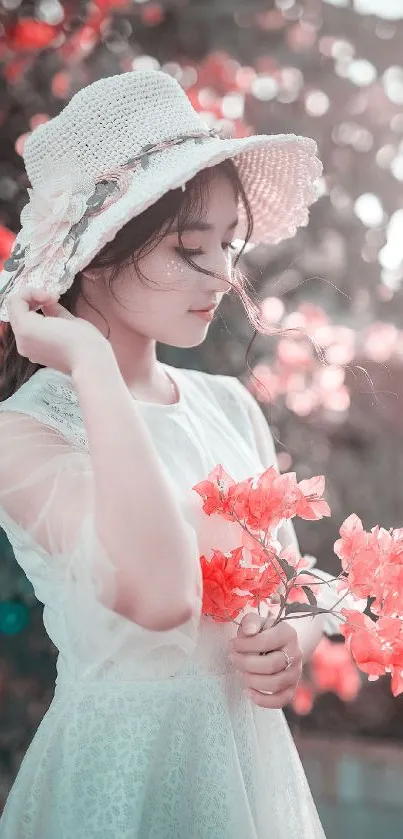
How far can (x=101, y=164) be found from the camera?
1.46 metres

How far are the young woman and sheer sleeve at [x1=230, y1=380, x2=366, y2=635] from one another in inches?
2.4

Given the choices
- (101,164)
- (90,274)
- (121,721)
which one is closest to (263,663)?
(121,721)

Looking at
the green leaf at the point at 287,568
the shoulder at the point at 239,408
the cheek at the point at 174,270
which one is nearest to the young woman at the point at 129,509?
the cheek at the point at 174,270

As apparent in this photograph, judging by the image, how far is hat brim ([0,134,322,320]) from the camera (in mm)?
1374

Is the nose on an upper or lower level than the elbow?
upper

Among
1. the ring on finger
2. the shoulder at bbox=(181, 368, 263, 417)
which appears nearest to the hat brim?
the shoulder at bbox=(181, 368, 263, 417)

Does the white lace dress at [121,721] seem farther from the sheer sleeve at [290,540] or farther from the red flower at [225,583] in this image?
the sheer sleeve at [290,540]

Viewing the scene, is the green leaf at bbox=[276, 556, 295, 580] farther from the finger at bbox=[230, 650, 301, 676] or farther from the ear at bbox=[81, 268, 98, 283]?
the ear at bbox=[81, 268, 98, 283]

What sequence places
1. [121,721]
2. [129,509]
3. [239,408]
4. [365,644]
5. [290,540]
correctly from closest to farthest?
1. [129,509]
2. [365,644]
3. [121,721]
4. [290,540]
5. [239,408]

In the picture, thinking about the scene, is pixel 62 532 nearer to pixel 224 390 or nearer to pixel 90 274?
pixel 90 274

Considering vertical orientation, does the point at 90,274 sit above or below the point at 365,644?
above

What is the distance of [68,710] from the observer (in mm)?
1389

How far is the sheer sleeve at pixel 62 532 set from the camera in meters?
1.19

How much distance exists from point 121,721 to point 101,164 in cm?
90
